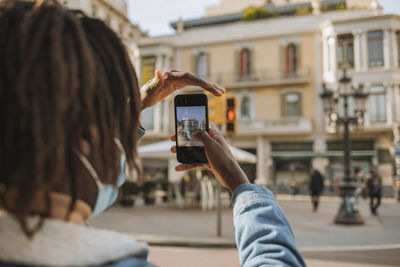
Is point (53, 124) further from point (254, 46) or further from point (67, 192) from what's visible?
point (254, 46)

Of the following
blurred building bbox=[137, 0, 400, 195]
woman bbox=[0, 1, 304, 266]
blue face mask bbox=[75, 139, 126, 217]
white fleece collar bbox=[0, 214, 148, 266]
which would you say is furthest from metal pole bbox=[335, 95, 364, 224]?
blurred building bbox=[137, 0, 400, 195]

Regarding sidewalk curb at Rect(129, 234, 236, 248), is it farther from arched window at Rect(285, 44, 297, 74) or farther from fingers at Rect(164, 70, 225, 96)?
arched window at Rect(285, 44, 297, 74)

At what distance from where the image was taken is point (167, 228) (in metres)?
9.67

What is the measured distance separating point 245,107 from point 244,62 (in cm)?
343

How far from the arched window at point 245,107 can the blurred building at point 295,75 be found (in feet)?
0.24

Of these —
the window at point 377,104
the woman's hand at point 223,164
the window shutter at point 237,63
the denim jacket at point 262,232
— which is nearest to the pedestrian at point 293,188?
the window at point 377,104

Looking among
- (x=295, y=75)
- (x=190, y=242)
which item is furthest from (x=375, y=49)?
(x=190, y=242)

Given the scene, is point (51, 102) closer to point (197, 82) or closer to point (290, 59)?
point (197, 82)

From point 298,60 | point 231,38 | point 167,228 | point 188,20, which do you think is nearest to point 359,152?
point 298,60

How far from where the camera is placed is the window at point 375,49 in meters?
23.8

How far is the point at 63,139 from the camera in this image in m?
0.72

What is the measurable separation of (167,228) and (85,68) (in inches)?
366

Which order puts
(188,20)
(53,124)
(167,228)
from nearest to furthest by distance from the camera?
(53,124) < (167,228) < (188,20)

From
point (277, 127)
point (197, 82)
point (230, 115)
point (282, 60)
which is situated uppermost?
point (282, 60)
